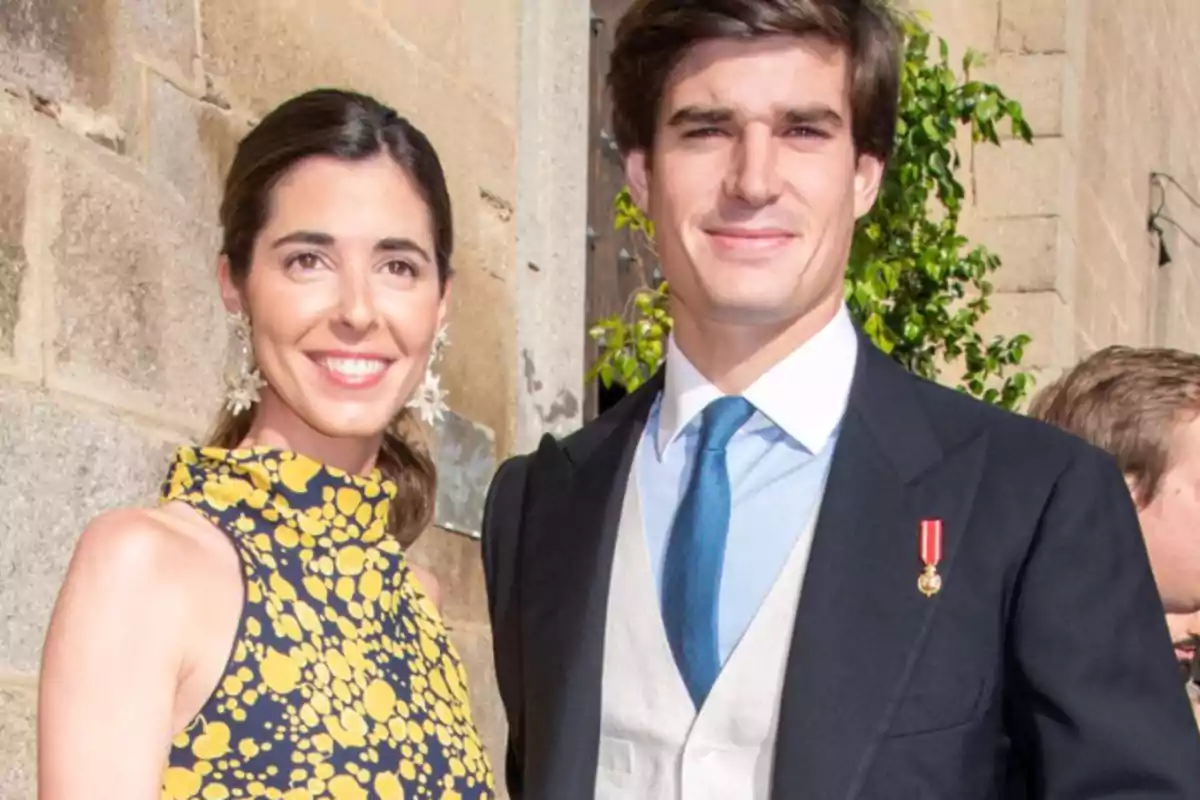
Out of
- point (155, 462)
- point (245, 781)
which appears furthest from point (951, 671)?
point (155, 462)

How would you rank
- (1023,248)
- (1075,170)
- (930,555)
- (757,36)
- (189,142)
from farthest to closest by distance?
(1075,170), (1023,248), (189,142), (757,36), (930,555)

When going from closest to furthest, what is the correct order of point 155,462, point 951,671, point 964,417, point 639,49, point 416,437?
point 951,671, point 964,417, point 639,49, point 416,437, point 155,462

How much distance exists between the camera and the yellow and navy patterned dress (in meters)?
2.13

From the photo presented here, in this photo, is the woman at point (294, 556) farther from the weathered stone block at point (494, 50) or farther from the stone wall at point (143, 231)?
the weathered stone block at point (494, 50)

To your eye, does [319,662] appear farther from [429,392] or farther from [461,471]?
[461,471]

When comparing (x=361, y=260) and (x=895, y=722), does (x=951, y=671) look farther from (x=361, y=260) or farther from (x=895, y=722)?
(x=361, y=260)

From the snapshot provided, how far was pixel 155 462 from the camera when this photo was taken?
9.50 feet

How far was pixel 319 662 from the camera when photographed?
2.23 metres

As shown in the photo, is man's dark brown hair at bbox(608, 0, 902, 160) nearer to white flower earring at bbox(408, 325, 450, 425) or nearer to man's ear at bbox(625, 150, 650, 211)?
man's ear at bbox(625, 150, 650, 211)

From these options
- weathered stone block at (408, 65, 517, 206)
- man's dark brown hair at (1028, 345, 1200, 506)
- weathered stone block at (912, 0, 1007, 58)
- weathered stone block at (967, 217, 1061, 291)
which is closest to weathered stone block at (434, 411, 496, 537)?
weathered stone block at (408, 65, 517, 206)

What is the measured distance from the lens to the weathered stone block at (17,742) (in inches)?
101

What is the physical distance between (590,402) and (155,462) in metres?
2.76

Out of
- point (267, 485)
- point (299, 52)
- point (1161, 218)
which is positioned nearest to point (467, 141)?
point (299, 52)

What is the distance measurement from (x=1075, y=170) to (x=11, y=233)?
17.9ft
